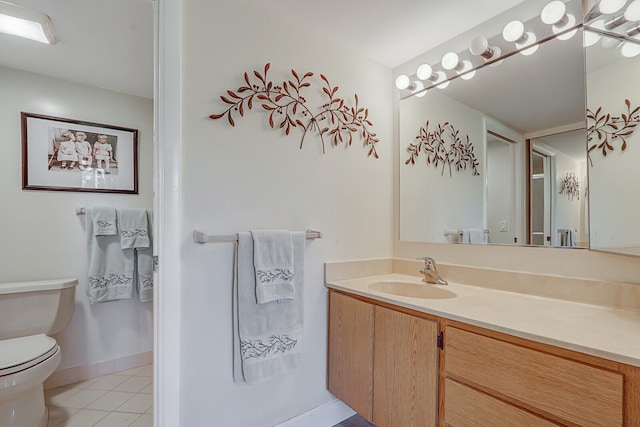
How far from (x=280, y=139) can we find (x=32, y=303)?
1.90m

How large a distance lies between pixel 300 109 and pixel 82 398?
7.57ft

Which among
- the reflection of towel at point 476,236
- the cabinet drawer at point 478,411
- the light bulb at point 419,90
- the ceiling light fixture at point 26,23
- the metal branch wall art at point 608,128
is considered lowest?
the cabinet drawer at point 478,411

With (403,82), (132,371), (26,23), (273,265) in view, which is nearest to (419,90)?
(403,82)

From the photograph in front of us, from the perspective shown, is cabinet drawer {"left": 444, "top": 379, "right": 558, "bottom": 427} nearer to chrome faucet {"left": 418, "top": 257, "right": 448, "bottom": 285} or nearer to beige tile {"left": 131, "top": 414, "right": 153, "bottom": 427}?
chrome faucet {"left": 418, "top": 257, "right": 448, "bottom": 285}

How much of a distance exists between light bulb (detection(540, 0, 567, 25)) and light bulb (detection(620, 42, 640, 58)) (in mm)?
273

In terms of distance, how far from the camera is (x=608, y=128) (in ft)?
3.79

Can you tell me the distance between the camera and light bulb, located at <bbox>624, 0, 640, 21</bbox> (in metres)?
1.05

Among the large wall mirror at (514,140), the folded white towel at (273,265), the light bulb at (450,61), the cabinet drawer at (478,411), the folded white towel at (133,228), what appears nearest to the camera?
the cabinet drawer at (478,411)

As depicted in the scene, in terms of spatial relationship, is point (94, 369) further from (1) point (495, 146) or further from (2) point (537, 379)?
(1) point (495, 146)

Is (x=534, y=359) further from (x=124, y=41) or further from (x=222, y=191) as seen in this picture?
(x=124, y=41)

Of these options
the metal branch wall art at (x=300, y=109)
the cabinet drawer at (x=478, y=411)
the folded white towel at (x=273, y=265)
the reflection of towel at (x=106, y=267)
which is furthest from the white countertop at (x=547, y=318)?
the reflection of towel at (x=106, y=267)

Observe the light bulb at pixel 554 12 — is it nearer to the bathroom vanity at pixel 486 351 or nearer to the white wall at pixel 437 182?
the white wall at pixel 437 182

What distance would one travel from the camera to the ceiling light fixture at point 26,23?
1.38 m

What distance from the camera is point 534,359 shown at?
849mm
